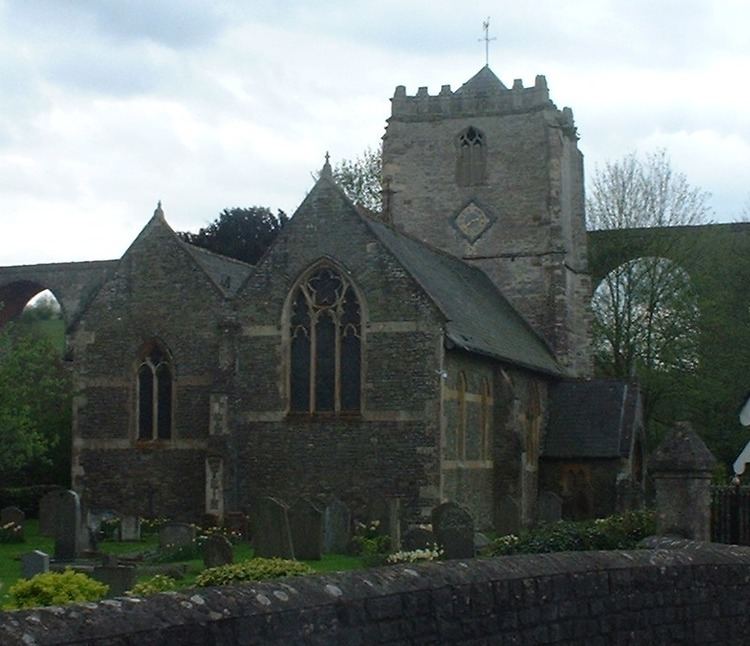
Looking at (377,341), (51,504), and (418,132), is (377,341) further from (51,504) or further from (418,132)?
(418,132)

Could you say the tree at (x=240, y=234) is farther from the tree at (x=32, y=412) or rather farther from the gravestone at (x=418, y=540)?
the gravestone at (x=418, y=540)

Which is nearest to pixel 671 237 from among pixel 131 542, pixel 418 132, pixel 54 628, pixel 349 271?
pixel 418 132

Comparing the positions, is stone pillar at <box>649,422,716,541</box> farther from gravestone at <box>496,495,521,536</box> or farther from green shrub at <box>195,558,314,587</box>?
gravestone at <box>496,495,521,536</box>

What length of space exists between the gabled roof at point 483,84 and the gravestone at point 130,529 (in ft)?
60.8

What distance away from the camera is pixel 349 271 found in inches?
1125

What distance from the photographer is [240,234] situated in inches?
2157

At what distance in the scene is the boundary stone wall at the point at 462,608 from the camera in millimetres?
6762

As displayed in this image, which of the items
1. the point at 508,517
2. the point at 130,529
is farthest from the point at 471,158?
the point at 130,529

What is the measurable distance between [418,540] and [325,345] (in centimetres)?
779

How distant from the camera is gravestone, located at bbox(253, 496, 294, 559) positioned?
1975 centimetres

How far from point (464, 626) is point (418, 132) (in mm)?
32815

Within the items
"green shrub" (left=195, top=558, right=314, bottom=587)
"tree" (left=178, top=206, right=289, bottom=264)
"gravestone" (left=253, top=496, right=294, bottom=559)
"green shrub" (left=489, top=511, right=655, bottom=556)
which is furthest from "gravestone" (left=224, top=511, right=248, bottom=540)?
"tree" (left=178, top=206, right=289, bottom=264)

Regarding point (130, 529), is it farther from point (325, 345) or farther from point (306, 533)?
point (306, 533)

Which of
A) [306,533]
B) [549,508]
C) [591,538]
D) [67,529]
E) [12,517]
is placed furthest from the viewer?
[549,508]
